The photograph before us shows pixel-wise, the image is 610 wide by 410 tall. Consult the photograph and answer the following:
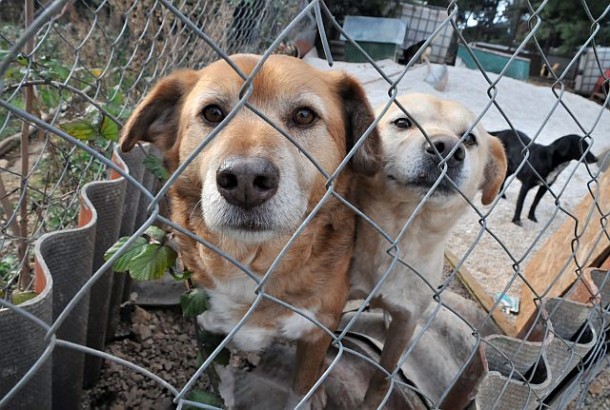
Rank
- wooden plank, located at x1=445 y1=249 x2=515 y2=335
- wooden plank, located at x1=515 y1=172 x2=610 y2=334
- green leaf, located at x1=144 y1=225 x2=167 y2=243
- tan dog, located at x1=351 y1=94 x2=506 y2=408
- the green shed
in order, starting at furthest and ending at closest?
the green shed → wooden plank, located at x1=445 y1=249 x2=515 y2=335 → wooden plank, located at x1=515 y1=172 x2=610 y2=334 → tan dog, located at x1=351 y1=94 x2=506 y2=408 → green leaf, located at x1=144 y1=225 x2=167 y2=243

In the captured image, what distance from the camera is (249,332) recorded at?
1849 millimetres

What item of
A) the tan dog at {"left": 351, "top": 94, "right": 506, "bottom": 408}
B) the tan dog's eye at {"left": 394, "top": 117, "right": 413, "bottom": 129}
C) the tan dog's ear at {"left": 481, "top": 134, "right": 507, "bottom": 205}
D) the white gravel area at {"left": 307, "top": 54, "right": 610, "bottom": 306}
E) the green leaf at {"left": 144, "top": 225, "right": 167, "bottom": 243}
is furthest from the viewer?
the white gravel area at {"left": 307, "top": 54, "right": 610, "bottom": 306}

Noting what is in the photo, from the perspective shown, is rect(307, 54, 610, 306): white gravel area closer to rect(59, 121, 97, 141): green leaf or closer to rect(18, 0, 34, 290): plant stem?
rect(59, 121, 97, 141): green leaf

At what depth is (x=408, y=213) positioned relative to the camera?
2.12 meters

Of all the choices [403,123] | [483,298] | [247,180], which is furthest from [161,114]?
[483,298]

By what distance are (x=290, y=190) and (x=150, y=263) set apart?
0.48 m

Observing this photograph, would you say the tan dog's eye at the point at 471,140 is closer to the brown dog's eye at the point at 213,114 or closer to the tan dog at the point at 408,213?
the tan dog at the point at 408,213

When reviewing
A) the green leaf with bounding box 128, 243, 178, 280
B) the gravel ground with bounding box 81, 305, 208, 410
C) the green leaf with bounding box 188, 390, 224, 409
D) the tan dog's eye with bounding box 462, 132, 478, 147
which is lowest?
the gravel ground with bounding box 81, 305, 208, 410

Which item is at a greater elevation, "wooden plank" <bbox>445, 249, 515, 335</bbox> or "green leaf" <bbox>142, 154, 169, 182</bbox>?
"green leaf" <bbox>142, 154, 169, 182</bbox>

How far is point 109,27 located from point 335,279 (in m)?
4.16

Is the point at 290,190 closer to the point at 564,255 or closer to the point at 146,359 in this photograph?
the point at 146,359

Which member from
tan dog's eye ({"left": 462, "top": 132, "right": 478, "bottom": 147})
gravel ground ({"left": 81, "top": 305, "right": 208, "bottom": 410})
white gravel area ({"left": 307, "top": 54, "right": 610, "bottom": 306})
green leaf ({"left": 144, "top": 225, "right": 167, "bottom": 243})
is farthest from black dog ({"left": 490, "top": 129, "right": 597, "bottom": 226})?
green leaf ({"left": 144, "top": 225, "right": 167, "bottom": 243})

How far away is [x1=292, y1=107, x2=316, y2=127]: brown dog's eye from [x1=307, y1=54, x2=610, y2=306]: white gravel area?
59 centimetres

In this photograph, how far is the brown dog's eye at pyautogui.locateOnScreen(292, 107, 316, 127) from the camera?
1.66 meters
